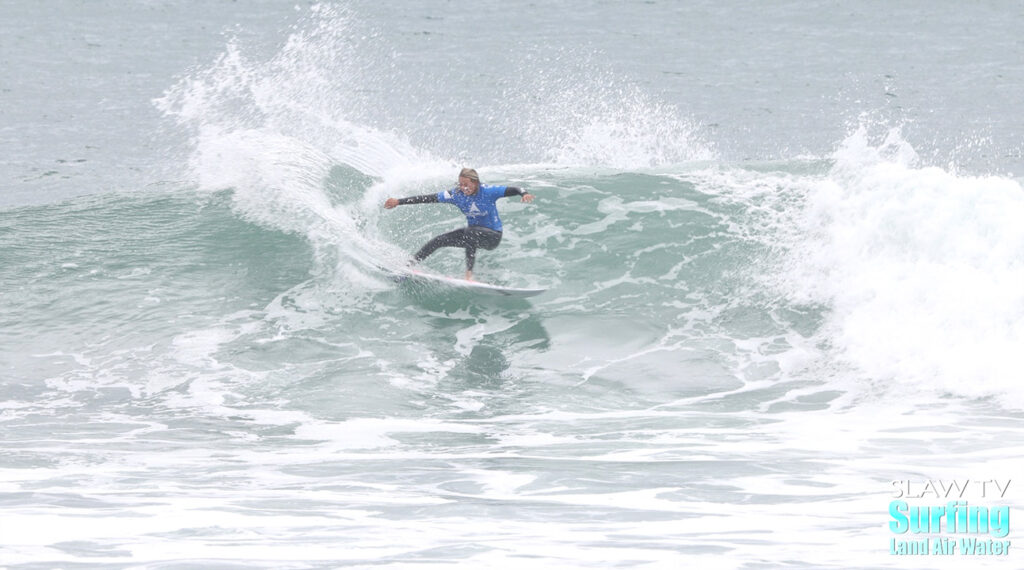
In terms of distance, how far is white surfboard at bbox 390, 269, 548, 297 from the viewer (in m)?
13.7

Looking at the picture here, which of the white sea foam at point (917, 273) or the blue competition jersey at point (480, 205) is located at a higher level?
the blue competition jersey at point (480, 205)

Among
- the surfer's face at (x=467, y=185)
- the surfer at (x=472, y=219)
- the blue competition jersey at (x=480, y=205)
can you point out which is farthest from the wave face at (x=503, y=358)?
the surfer's face at (x=467, y=185)

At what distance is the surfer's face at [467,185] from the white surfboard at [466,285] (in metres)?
1.01

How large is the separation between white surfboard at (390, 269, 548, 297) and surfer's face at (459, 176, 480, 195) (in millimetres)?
1005

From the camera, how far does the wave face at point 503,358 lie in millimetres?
7723

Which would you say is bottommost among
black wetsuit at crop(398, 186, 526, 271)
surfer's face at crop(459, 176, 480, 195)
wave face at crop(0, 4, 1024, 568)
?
wave face at crop(0, 4, 1024, 568)

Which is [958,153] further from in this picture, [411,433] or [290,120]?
[411,433]

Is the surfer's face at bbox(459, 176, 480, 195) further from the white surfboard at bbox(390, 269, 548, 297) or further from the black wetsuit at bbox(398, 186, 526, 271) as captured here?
the white surfboard at bbox(390, 269, 548, 297)

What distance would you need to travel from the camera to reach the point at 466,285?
13.7 metres
